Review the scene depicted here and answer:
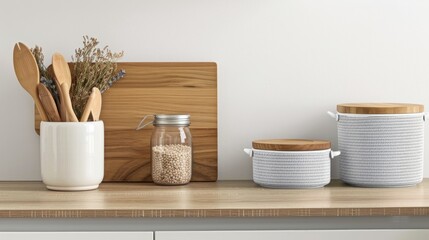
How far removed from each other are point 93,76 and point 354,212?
83 cm

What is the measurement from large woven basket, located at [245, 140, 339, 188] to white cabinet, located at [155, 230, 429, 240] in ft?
1.00

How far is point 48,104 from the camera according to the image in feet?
6.82

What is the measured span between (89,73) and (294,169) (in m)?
0.62

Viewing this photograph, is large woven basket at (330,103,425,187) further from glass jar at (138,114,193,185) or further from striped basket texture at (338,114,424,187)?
glass jar at (138,114,193,185)

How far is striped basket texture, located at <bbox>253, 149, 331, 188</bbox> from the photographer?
6.85 feet

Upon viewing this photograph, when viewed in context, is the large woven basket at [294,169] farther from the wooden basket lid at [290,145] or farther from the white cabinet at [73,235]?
the white cabinet at [73,235]

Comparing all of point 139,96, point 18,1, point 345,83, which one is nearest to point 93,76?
point 139,96

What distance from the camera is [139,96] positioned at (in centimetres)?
227

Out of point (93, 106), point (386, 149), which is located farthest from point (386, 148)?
point (93, 106)

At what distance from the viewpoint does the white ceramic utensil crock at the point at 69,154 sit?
206cm

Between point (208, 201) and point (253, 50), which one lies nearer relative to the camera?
point (208, 201)

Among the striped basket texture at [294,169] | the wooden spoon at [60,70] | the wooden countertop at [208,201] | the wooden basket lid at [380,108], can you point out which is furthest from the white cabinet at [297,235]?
the wooden spoon at [60,70]

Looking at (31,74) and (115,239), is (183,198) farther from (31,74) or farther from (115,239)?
(31,74)

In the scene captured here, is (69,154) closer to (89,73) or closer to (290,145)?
(89,73)
